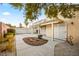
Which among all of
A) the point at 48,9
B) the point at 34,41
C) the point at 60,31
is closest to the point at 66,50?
the point at 60,31

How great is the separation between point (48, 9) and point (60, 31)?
0.25 meters

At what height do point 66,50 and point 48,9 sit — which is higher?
point 48,9

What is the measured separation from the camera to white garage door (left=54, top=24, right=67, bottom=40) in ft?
6.27

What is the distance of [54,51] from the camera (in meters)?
1.92

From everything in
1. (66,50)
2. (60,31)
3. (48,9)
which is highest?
(48,9)

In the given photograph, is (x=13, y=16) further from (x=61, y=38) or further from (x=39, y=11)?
(x=61, y=38)

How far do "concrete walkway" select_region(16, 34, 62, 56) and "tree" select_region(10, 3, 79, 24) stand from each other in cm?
21

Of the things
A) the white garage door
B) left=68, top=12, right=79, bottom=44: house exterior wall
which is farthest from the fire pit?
left=68, top=12, right=79, bottom=44: house exterior wall

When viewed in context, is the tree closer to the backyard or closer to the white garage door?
the backyard

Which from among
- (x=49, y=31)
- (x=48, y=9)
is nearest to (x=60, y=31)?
(x=49, y=31)

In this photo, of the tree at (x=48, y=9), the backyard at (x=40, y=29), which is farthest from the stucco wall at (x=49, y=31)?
the tree at (x=48, y=9)

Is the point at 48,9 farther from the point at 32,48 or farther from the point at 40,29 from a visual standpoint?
the point at 32,48

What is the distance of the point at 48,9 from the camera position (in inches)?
75.9

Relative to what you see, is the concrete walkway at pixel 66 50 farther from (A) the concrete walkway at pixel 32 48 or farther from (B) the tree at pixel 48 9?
(B) the tree at pixel 48 9
